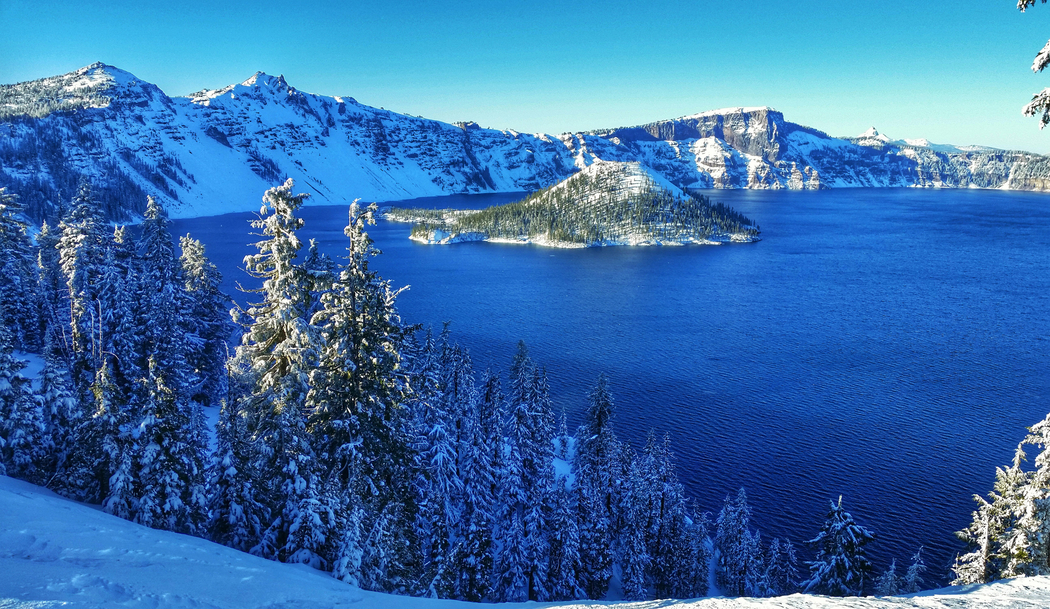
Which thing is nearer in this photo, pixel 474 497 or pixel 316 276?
pixel 316 276

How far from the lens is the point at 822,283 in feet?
429

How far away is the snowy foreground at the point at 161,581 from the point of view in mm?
10062

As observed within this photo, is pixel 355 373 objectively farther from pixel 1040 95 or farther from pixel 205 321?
pixel 205 321

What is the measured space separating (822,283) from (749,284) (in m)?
16.4

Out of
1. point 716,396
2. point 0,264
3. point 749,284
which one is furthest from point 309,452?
point 749,284

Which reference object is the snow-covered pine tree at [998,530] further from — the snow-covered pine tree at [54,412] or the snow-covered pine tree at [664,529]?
the snow-covered pine tree at [54,412]

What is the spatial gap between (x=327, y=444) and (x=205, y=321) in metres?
34.6

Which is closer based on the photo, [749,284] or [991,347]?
[991,347]

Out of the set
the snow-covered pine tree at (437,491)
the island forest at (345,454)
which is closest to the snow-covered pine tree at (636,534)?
Answer: the island forest at (345,454)

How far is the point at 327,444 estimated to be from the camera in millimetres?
19984

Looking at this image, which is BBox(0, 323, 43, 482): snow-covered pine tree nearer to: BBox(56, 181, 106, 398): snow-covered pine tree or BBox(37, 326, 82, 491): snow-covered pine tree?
BBox(37, 326, 82, 491): snow-covered pine tree

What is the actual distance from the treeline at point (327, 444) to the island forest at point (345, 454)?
11 cm

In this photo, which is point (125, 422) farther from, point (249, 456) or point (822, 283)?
point (822, 283)

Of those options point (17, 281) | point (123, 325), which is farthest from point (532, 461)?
point (17, 281)
